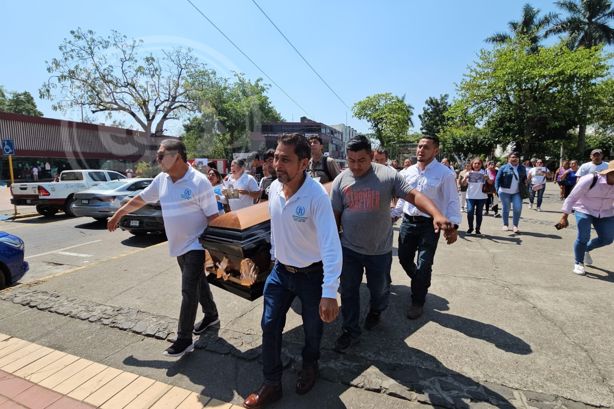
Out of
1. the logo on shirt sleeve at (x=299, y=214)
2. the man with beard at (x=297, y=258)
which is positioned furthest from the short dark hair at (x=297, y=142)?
the logo on shirt sleeve at (x=299, y=214)

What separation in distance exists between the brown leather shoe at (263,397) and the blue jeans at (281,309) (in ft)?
0.14

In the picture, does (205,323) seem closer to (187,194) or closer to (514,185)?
(187,194)

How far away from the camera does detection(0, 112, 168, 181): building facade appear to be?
26594mm

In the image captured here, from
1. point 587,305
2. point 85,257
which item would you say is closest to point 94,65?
point 85,257

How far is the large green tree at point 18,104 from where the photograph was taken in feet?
186

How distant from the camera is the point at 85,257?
700 cm

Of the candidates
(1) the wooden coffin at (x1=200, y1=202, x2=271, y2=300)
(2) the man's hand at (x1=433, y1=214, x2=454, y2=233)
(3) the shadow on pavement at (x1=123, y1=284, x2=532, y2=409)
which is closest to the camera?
(3) the shadow on pavement at (x1=123, y1=284, x2=532, y2=409)

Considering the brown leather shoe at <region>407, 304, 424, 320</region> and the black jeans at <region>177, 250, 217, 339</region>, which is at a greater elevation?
the black jeans at <region>177, 250, 217, 339</region>

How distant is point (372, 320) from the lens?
3.29 metres

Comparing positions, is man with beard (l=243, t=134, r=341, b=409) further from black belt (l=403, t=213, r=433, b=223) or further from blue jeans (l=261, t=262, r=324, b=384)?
black belt (l=403, t=213, r=433, b=223)

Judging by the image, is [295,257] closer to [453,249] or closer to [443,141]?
[453,249]

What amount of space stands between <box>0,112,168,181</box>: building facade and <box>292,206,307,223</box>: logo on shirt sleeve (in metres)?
28.5

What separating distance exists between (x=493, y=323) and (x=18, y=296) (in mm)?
5377

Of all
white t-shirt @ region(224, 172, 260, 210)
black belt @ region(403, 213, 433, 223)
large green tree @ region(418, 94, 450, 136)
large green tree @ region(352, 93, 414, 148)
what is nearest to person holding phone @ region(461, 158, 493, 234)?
black belt @ region(403, 213, 433, 223)
